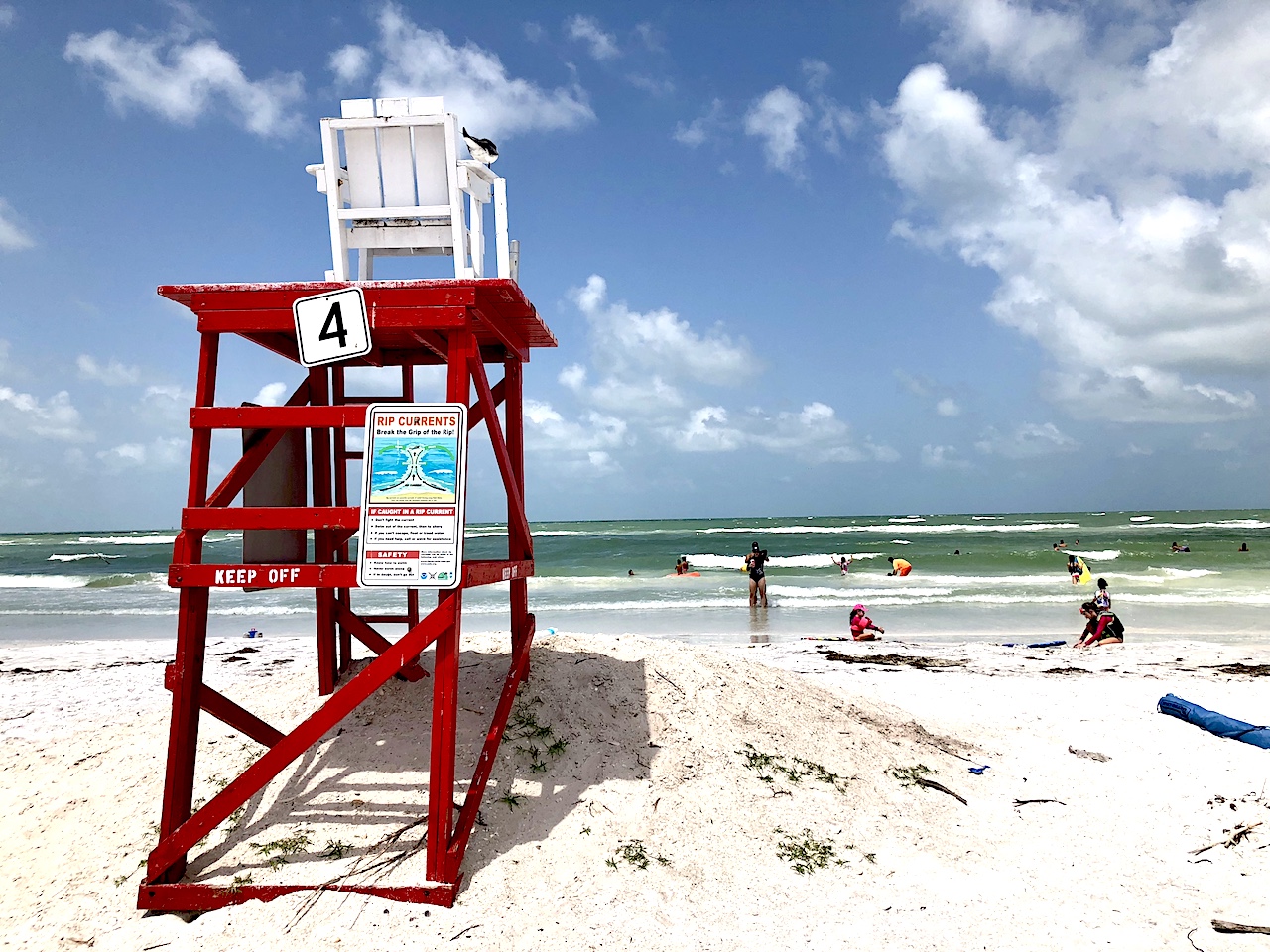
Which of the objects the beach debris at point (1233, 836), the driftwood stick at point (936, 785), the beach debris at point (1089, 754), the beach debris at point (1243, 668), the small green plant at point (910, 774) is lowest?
the beach debris at point (1243, 668)

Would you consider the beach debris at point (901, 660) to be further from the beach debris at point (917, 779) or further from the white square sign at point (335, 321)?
the white square sign at point (335, 321)

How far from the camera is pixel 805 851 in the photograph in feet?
17.4

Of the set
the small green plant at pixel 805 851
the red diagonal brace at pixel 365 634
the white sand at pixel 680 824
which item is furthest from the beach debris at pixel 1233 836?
the red diagonal brace at pixel 365 634

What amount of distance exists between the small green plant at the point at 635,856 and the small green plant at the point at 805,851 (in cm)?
81

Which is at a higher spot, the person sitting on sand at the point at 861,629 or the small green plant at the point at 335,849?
the small green plant at the point at 335,849

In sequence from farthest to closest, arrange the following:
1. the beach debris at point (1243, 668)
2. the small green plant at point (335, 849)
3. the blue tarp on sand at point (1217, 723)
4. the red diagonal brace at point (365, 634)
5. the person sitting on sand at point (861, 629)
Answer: the person sitting on sand at point (861, 629) < the beach debris at point (1243, 668) < the blue tarp on sand at point (1217, 723) < the red diagonal brace at point (365, 634) < the small green plant at point (335, 849)

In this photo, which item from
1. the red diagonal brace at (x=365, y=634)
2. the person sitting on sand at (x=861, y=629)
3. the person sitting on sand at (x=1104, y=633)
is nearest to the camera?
the red diagonal brace at (x=365, y=634)


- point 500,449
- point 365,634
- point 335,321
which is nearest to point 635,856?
point 500,449

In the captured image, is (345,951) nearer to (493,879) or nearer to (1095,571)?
(493,879)

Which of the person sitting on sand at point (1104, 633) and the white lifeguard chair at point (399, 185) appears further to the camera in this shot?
the person sitting on sand at point (1104, 633)

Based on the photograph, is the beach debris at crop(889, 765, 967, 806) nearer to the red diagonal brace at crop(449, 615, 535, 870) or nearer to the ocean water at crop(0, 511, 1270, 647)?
the red diagonal brace at crop(449, 615, 535, 870)

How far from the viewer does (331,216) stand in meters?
5.29

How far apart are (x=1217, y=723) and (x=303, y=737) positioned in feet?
28.4

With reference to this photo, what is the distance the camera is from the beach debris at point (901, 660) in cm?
1361
